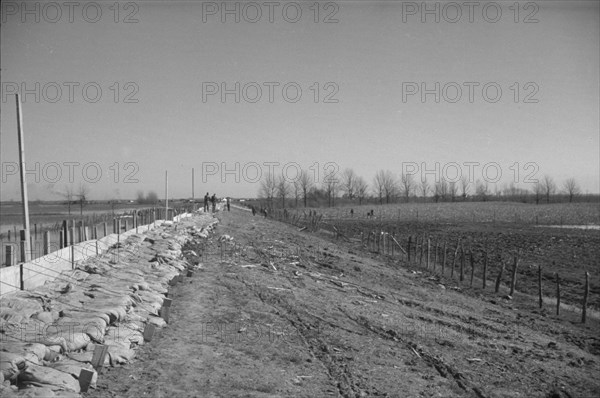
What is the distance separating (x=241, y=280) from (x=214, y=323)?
12.9 feet

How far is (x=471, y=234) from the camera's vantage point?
3738cm

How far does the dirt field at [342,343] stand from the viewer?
6.36 meters

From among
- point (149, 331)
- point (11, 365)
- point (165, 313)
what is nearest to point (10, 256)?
point (165, 313)

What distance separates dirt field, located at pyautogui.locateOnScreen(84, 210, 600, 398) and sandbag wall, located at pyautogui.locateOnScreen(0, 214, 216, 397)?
0.35 m

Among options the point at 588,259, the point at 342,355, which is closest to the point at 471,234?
the point at 588,259

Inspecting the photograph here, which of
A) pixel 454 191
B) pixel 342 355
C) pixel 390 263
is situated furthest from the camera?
pixel 454 191

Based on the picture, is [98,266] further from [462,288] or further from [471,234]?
[471,234]

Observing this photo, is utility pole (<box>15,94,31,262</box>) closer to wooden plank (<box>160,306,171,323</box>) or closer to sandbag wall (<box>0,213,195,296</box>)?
sandbag wall (<box>0,213,195,296</box>)

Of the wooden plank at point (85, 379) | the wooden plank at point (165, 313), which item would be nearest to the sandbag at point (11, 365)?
the wooden plank at point (85, 379)

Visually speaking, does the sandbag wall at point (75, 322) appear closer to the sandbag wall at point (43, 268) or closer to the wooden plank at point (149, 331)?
the wooden plank at point (149, 331)

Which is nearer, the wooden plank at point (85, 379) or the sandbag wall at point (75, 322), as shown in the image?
the sandbag wall at point (75, 322)

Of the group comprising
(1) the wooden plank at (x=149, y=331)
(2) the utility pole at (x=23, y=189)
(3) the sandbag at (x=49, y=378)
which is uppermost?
(2) the utility pole at (x=23, y=189)

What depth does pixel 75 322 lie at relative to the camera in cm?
620

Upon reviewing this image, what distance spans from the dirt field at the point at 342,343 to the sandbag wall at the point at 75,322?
1.16ft
